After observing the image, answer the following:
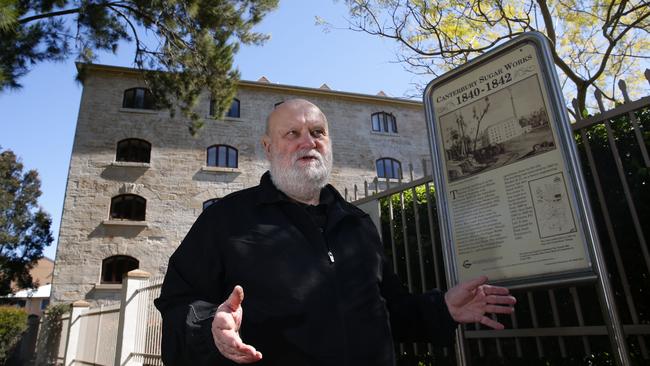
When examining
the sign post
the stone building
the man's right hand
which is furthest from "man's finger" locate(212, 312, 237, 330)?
the stone building

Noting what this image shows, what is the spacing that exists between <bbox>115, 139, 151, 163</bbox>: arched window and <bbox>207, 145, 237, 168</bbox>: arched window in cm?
250

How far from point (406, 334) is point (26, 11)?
9.54 m

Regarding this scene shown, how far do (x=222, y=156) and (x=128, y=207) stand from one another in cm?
424

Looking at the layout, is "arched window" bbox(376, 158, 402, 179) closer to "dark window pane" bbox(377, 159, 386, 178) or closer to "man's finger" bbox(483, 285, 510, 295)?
"dark window pane" bbox(377, 159, 386, 178)

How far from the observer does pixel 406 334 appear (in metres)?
2.18

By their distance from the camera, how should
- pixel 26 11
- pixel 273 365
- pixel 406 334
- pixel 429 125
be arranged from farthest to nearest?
pixel 26 11 → pixel 429 125 → pixel 406 334 → pixel 273 365

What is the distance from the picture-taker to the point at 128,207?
16.2 metres

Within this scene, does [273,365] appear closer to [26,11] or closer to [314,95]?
[26,11]

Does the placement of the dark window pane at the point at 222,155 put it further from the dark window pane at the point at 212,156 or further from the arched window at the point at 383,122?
the arched window at the point at 383,122

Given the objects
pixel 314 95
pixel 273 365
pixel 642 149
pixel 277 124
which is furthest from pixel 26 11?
pixel 314 95

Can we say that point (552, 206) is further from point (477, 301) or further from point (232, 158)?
point (232, 158)

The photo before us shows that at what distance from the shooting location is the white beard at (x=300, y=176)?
2221mm

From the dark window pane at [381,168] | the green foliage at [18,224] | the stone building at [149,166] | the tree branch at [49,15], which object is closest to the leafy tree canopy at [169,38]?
the tree branch at [49,15]

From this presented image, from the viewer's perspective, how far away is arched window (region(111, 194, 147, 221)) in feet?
52.7
